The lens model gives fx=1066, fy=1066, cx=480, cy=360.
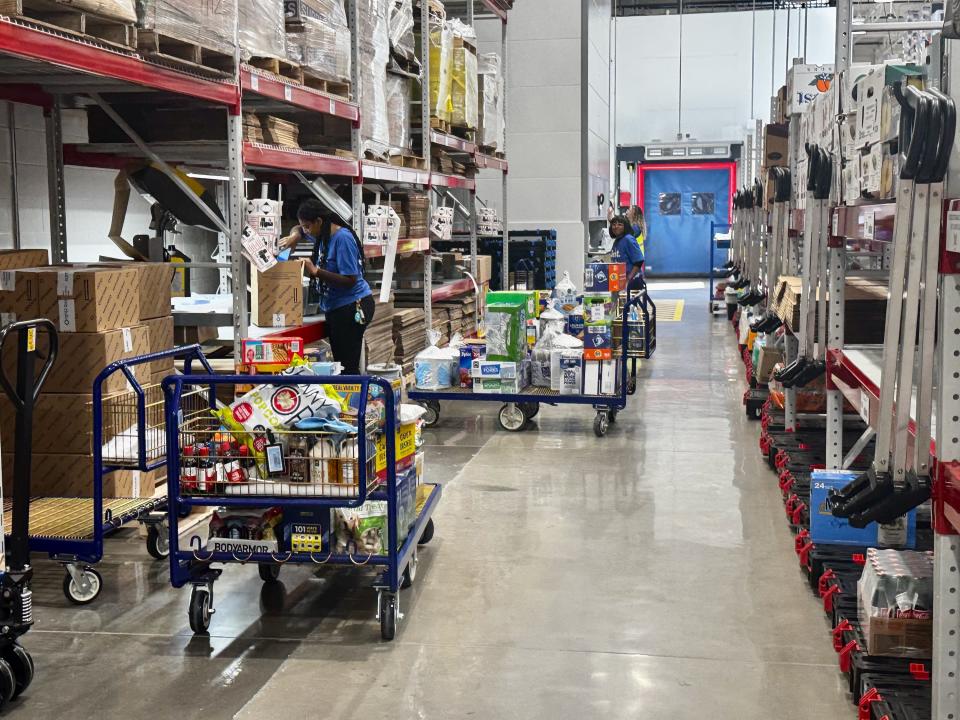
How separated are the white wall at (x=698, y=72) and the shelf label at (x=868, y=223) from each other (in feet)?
67.5

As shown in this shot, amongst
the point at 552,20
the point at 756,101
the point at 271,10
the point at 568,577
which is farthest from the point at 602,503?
the point at 756,101

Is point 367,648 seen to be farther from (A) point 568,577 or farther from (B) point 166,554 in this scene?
(B) point 166,554

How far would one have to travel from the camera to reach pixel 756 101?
24.9 m

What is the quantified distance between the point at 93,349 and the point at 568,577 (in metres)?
2.67

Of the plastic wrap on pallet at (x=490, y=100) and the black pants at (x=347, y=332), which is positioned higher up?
the plastic wrap on pallet at (x=490, y=100)

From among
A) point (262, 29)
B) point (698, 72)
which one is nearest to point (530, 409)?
point (262, 29)

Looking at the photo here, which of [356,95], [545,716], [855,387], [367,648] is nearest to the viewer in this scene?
[545,716]

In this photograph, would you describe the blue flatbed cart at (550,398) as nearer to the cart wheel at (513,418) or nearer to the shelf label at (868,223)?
the cart wheel at (513,418)

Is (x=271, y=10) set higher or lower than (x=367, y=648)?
higher

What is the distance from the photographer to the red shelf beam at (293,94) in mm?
6656

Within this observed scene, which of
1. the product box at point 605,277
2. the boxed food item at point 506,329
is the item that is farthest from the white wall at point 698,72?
the boxed food item at point 506,329

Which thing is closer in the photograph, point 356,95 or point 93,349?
point 93,349

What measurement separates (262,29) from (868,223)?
405 cm

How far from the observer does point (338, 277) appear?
8.05 meters
